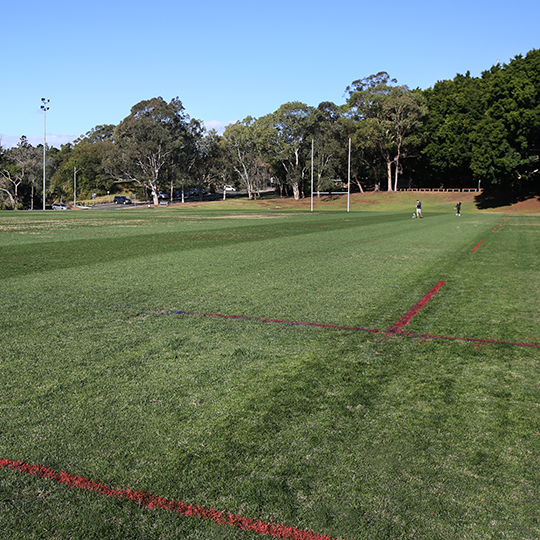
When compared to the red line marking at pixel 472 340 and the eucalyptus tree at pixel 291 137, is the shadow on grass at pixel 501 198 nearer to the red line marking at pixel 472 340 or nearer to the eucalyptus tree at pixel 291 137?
the eucalyptus tree at pixel 291 137

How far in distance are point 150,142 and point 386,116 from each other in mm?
35522

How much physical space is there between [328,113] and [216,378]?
3663 inches

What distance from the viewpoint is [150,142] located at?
77562mm

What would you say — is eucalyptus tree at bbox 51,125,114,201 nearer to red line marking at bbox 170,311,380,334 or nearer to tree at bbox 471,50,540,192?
tree at bbox 471,50,540,192

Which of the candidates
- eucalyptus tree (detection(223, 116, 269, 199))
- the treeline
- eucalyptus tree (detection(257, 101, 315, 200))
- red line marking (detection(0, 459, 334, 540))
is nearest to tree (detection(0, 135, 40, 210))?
the treeline

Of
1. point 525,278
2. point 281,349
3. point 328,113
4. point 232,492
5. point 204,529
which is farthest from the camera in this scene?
point 328,113

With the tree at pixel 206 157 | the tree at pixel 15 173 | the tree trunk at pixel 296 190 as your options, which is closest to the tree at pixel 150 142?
the tree at pixel 206 157

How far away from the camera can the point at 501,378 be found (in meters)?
4.77

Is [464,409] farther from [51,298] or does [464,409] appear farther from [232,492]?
[51,298]

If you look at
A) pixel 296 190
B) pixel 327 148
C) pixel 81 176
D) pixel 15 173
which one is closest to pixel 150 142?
pixel 15 173

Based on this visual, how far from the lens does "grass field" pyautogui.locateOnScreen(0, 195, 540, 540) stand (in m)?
2.69

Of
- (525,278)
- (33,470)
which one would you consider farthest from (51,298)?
(525,278)

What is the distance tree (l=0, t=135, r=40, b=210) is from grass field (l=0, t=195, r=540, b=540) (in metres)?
76.8

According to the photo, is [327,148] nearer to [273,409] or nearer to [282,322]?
[282,322]
